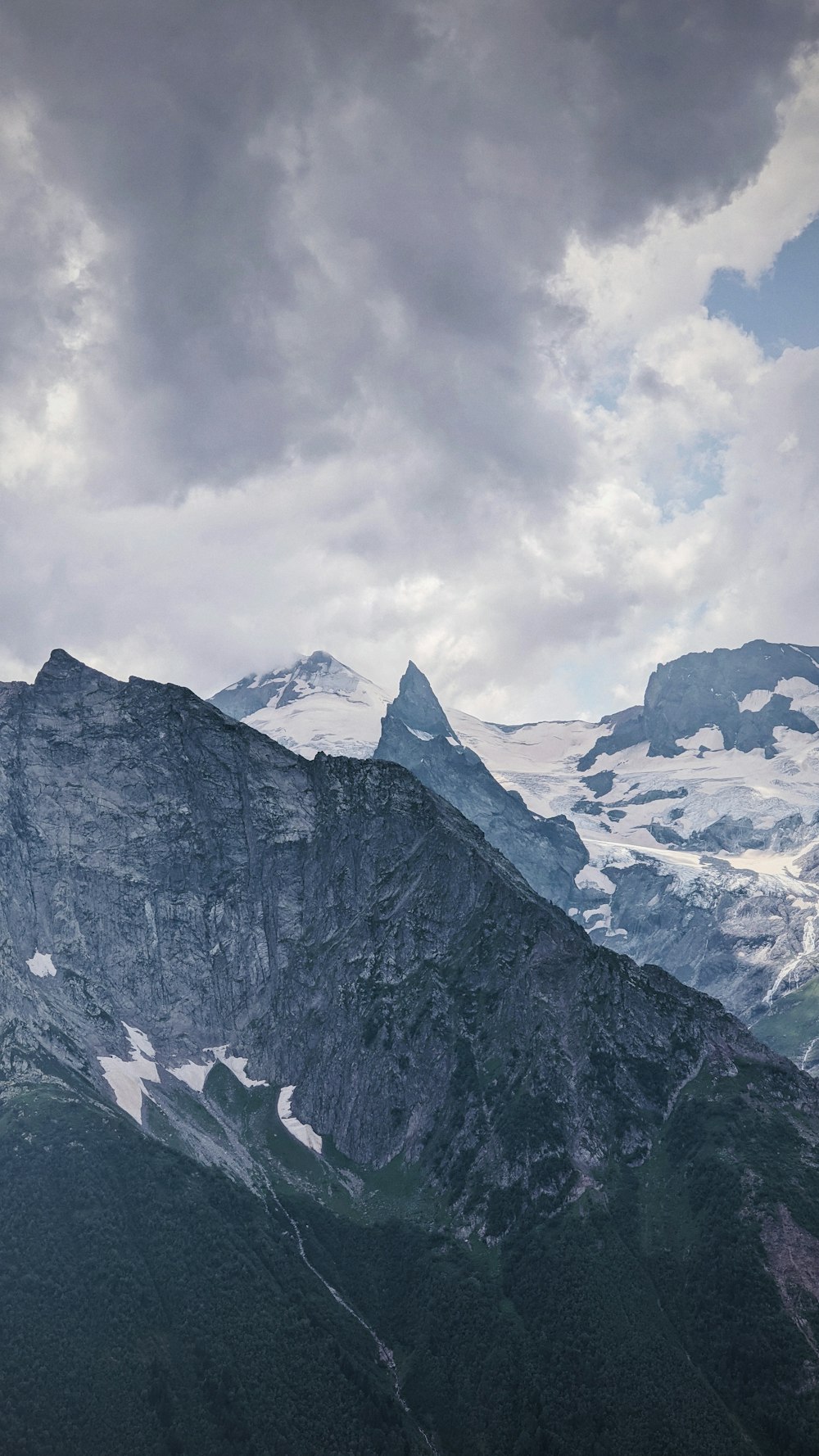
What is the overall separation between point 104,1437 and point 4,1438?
719 inches

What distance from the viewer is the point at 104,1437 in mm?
199500

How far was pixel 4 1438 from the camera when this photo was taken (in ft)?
636
